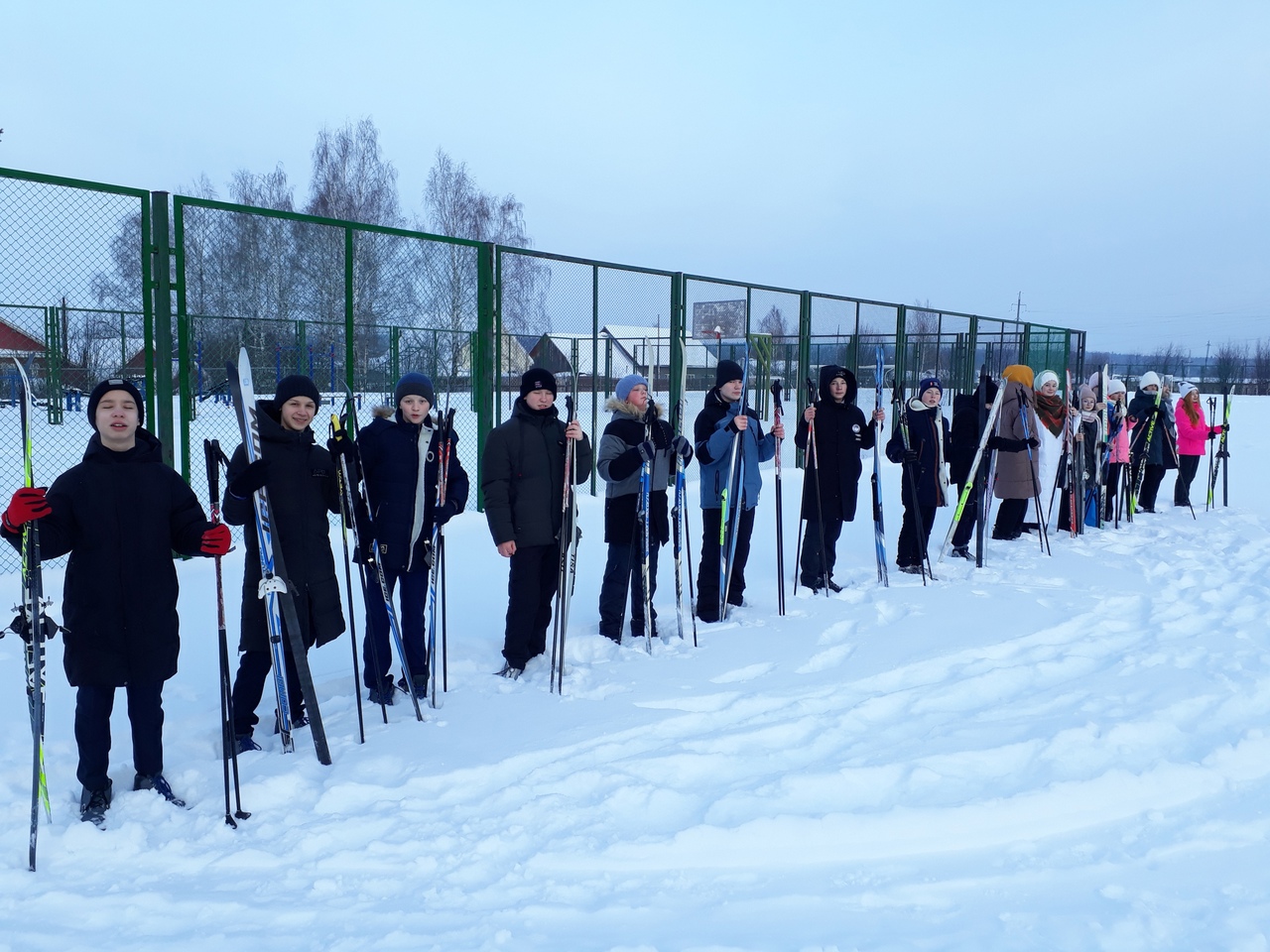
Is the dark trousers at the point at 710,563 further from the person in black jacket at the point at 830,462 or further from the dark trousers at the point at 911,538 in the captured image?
the dark trousers at the point at 911,538

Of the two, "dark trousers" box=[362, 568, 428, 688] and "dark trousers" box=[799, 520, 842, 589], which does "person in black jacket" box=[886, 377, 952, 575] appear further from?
"dark trousers" box=[362, 568, 428, 688]

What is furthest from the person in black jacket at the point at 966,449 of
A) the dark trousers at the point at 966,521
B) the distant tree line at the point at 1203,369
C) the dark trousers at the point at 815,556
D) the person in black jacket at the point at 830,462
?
the distant tree line at the point at 1203,369

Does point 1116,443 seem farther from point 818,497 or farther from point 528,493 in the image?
point 528,493

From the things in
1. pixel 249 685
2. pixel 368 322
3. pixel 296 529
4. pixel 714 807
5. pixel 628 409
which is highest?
pixel 368 322

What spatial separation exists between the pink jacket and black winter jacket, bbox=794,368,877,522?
6.08 m

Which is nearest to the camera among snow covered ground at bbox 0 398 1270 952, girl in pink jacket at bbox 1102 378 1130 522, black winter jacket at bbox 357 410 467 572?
snow covered ground at bbox 0 398 1270 952

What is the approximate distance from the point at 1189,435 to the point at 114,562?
35.4 ft

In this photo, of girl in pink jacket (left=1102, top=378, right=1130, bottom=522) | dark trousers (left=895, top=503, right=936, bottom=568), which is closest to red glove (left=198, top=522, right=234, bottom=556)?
dark trousers (left=895, top=503, right=936, bottom=568)

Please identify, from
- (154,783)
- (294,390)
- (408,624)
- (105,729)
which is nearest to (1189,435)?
(408,624)

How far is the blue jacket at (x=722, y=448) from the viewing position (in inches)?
215

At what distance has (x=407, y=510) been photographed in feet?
13.3

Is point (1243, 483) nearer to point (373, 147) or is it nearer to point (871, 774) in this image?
point (871, 774)

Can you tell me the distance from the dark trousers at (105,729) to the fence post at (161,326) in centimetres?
308

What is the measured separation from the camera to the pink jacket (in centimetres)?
1018
